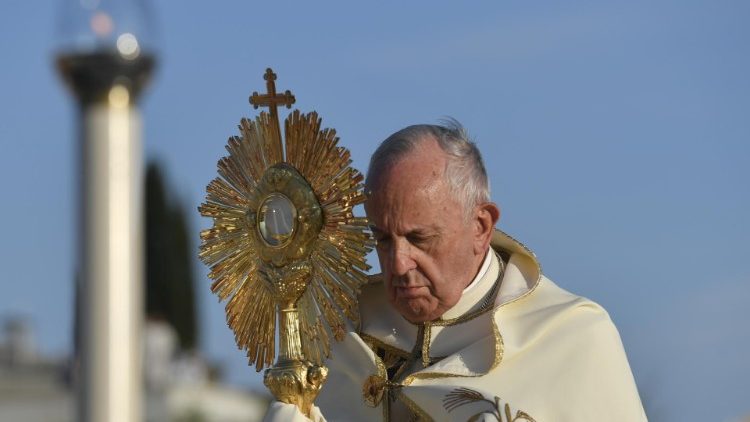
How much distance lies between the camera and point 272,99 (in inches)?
257

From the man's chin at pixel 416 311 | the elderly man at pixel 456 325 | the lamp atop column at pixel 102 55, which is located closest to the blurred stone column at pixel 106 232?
the lamp atop column at pixel 102 55

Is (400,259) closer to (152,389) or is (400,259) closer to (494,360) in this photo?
(494,360)

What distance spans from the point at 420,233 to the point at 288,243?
0.56 meters

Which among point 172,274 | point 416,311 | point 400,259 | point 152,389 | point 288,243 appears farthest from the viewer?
point 172,274

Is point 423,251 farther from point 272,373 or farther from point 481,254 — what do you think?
point 272,373

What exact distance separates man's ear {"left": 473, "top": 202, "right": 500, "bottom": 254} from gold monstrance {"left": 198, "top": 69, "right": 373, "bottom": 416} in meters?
0.64

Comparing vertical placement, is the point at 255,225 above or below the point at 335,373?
above

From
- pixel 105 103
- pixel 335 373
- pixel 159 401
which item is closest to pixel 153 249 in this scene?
pixel 159 401

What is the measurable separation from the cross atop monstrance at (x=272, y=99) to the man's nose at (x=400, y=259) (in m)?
0.56

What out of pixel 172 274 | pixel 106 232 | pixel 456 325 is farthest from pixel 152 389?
pixel 106 232

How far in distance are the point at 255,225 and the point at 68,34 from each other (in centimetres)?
271

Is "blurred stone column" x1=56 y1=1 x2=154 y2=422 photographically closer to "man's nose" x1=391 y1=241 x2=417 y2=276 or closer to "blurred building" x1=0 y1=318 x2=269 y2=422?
"man's nose" x1=391 y1=241 x2=417 y2=276

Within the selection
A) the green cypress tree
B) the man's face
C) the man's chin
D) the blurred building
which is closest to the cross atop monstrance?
the man's face

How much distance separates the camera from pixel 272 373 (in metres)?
6.31
